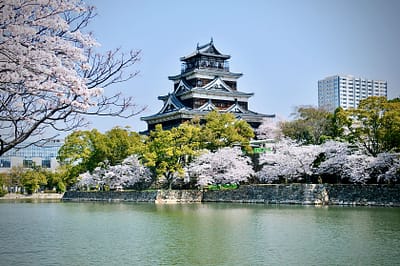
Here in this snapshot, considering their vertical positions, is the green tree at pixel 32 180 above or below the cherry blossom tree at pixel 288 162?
below

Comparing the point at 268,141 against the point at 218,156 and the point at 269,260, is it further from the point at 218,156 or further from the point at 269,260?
the point at 269,260

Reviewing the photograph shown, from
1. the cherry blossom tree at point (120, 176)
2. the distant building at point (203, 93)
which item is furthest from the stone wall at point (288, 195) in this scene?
the distant building at point (203, 93)

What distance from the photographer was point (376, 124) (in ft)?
84.9

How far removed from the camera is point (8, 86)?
272 inches

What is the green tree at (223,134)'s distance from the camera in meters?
34.4

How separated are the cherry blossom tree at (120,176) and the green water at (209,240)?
54.2ft

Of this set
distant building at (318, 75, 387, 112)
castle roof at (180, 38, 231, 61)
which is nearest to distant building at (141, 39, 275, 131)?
castle roof at (180, 38, 231, 61)

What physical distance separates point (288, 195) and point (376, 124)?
6.09m

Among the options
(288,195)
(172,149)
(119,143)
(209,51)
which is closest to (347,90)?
(209,51)

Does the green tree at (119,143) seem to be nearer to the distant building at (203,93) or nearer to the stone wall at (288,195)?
the stone wall at (288,195)

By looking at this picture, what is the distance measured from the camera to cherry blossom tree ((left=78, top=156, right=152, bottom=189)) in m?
37.6

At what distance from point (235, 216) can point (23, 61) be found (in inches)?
619

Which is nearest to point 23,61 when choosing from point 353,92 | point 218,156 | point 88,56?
point 88,56

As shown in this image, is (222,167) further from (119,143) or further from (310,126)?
(119,143)
